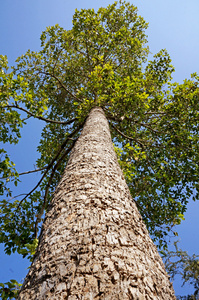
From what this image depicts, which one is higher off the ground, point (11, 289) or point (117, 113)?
point (117, 113)

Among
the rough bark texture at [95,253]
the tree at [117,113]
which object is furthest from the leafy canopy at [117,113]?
the rough bark texture at [95,253]

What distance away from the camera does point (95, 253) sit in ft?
3.73

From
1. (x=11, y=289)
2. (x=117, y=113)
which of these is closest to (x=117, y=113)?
(x=117, y=113)

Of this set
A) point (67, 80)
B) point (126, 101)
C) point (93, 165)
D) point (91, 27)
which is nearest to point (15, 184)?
point (93, 165)

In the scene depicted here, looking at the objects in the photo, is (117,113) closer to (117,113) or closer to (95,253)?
(117,113)

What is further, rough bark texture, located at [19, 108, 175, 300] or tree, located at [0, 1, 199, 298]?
tree, located at [0, 1, 199, 298]

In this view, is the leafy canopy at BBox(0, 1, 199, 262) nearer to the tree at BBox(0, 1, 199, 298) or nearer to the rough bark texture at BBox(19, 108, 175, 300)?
the tree at BBox(0, 1, 199, 298)

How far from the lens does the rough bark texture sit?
38.5 inches

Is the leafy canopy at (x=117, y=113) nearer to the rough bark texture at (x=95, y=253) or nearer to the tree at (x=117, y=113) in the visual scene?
the tree at (x=117, y=113)

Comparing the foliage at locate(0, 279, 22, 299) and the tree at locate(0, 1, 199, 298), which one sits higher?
the tree at locate(0, 1, 199, 298)

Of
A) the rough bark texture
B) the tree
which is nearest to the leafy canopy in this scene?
the tree

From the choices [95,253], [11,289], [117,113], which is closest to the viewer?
[95,253]

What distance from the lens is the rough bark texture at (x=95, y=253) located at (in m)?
0.98

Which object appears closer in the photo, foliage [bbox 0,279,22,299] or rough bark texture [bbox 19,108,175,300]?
rough bark texture [bbox 19,108,175,300]
